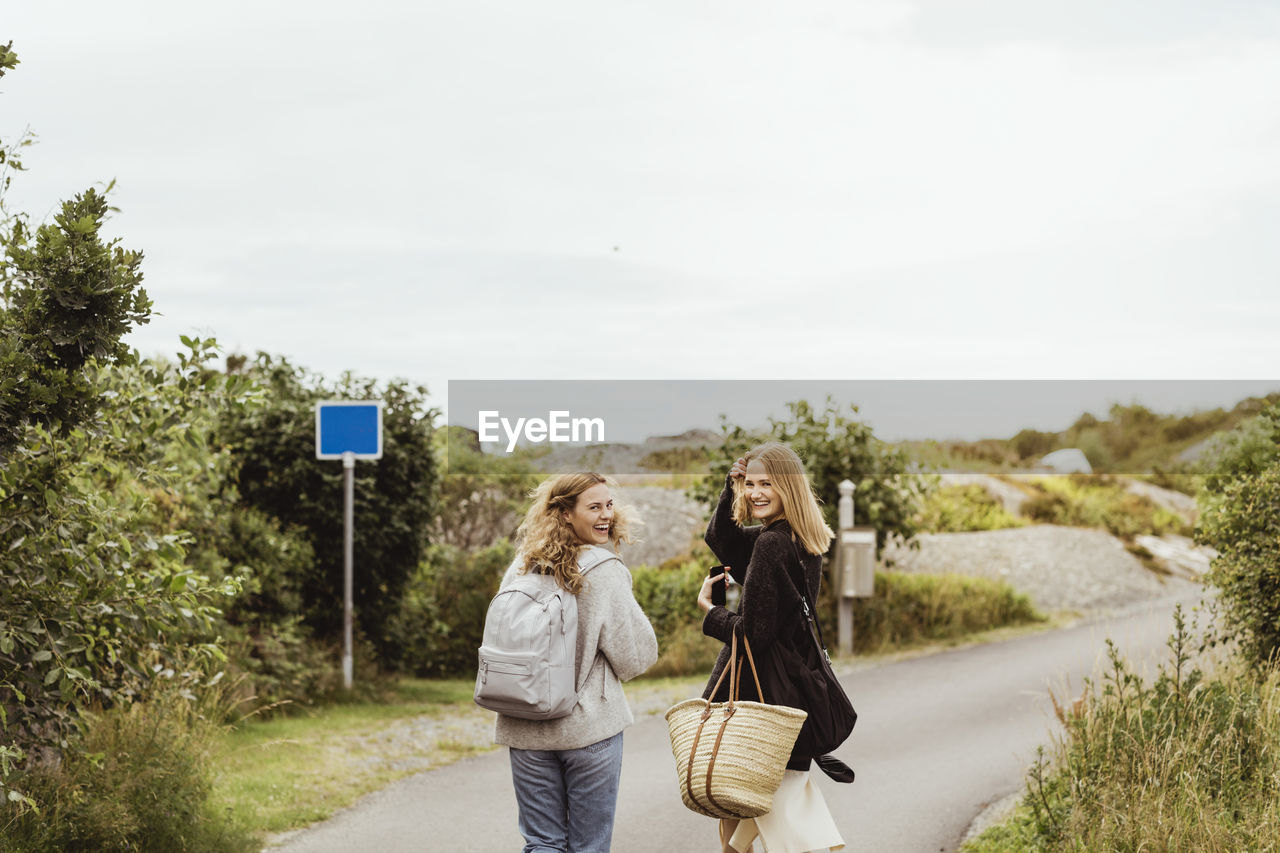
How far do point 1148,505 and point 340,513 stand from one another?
18225mm

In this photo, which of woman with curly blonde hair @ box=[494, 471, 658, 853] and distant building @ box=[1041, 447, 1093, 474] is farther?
distant building @ box=[1041, 447, 1093, 474]

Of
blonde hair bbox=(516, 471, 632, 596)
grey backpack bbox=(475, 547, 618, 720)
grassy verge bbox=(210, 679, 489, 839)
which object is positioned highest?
blonde hair bbox=(516, 471, 632, 596)

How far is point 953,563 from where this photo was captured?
1802 centimetres

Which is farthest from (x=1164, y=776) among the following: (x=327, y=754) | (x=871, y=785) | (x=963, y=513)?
(x=963, y=513)

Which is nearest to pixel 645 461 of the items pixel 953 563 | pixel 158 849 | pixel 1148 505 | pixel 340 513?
pixel 953 563

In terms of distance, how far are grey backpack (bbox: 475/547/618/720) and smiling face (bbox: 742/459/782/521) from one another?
96cm

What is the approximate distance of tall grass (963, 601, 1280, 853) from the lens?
514 centimetres

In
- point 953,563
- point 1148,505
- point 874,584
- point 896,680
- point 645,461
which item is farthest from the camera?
point 1148,505

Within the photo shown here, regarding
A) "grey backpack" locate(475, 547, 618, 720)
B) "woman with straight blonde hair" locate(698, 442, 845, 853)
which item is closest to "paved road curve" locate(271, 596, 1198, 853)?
"woman with straight blonde hair" locate(698, 442, 845, 853)

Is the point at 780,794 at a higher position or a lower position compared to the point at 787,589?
lower

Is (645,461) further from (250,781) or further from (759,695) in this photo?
(759,695)

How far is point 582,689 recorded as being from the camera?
4.22 metres

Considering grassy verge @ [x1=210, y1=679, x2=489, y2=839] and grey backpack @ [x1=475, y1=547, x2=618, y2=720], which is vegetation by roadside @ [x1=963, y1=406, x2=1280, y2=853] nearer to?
grey backpack @ [x1=475, y1=547, x2=618, y2=720]

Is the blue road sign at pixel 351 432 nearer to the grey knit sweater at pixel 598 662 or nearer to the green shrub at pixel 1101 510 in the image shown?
the grey knit sweater at pixel 598 662
